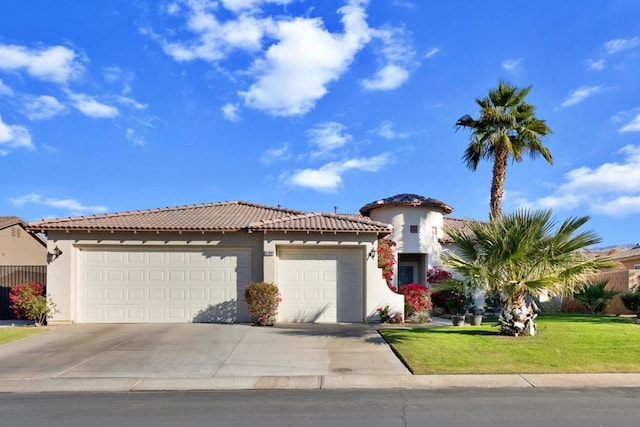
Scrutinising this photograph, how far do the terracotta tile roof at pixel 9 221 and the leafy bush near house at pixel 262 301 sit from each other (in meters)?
20.5

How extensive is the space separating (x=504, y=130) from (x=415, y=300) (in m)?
9.08

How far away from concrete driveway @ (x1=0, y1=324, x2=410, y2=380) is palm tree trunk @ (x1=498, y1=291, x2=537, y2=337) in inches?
128

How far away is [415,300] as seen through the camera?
17031 millimetres

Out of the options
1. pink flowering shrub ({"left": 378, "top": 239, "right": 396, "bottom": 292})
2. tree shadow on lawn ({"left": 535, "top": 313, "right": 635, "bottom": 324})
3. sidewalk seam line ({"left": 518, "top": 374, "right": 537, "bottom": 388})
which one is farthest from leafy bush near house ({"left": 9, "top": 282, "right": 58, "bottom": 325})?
tree shadow on lawn ({"left": 535, "top": 313, "right": 635, "bottom": 324})

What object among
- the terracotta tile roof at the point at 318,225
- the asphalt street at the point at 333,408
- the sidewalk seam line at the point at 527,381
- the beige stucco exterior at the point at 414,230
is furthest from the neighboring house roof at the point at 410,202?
the asphalt street at the point at 333,408

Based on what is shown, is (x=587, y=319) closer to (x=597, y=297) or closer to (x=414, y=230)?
(x=597, y=297)

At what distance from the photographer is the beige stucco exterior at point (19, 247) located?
1122 inches

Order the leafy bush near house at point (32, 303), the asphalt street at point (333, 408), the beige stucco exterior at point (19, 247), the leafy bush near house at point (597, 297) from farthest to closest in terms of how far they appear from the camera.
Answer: the beige stucco exterior at point (19, 247) < the leafy bush near house at point (597, 297) < the leafy bush near house at point (32, 303) < the asphalt street at point (333, 408)

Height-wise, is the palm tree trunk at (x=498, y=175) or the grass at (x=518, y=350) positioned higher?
the palm tree trunk at (x=498, y=175)

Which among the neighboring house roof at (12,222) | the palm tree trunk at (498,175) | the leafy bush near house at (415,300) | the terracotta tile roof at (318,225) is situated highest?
the palm tree trunk at (498,175)

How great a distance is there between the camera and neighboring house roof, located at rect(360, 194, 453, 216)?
21.5 m

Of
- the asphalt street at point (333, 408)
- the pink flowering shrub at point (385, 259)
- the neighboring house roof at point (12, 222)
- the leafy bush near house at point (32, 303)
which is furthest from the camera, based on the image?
the neighboring house roof at point (12, 222)

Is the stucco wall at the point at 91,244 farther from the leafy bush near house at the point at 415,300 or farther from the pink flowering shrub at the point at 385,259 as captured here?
the leafy bush near house at the point at 415,300

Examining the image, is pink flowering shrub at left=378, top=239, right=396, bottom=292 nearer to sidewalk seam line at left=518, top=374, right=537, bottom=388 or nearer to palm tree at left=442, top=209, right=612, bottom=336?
palm tree at left=442, top=209, right=612, bottom=336
